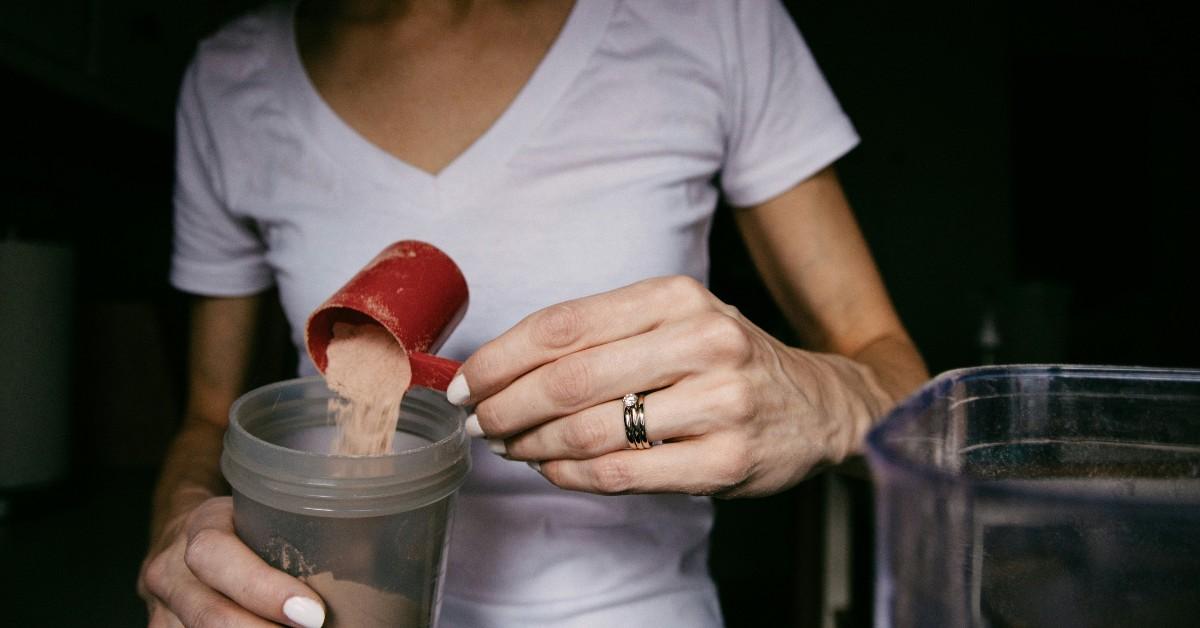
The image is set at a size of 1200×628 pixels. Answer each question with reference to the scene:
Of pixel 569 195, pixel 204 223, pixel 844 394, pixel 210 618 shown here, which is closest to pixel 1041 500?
pixel 844 394

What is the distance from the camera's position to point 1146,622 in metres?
0.23

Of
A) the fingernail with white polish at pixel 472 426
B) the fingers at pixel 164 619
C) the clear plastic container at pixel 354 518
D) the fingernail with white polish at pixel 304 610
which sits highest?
the fingernail with white polish at pixel 472 426

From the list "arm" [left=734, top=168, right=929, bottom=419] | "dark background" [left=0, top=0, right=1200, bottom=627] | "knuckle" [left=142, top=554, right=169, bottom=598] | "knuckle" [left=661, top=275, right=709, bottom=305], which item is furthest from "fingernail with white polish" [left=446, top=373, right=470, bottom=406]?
"dark background" [left=0, top=0, right=1200, bottom=627]

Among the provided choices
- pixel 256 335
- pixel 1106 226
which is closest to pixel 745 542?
pixel 1106 226

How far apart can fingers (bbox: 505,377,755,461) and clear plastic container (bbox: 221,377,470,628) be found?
0.08 m

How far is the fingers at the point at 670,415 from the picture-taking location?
1.55 feet

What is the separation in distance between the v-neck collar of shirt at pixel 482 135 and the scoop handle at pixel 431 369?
0.91 ft

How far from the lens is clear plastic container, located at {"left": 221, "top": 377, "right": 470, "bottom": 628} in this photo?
0.45 meters

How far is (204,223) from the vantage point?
34.4 inches

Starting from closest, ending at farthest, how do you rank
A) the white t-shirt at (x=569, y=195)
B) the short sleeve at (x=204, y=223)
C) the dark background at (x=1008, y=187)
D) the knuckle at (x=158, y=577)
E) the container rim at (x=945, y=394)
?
the container rim at (x=945, y=394) < the knuckle at (x=158, y=577) < the white t-shirt at (x=569, y=195) < the short sleeve at (x=204, y=223) < the dark background at (x=1008, y=187)

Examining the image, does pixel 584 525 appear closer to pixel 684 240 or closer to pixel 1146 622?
pixel 684 240

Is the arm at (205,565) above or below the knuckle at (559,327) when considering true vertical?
below

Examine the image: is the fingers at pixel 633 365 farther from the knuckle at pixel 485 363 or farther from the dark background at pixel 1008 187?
the dark background at pixel 1008 187

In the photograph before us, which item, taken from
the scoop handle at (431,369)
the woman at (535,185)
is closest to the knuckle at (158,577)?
the woman at (535,185)
